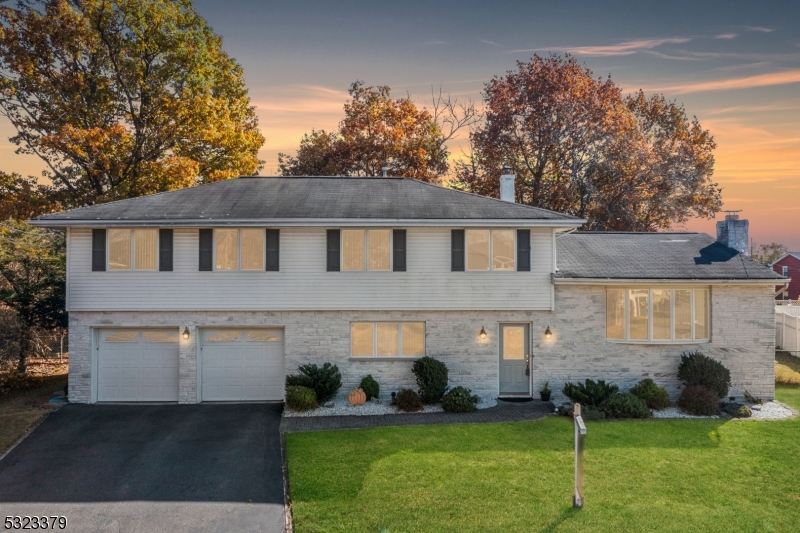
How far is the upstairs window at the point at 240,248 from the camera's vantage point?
14781 millimetres

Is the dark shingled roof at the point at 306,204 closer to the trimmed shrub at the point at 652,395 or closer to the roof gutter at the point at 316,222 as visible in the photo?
the roof gutter at the point at 316,222

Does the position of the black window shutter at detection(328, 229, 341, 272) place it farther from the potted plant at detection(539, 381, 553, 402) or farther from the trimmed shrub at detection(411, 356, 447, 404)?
the potted plant at detection(539, 381, 553, 402)

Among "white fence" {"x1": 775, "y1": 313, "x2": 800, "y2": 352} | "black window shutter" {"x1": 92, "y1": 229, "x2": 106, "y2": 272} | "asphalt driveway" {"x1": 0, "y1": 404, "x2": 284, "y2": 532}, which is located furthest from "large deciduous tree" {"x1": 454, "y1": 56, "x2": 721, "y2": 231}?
"asphalt driveway" {"x1": 0, "y1": 404, "x2": 284, "y2": 532}

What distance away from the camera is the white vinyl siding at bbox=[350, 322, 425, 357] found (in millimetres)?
15047

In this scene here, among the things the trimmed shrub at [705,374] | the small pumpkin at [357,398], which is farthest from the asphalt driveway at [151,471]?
the trimmed shrub at [705,374]

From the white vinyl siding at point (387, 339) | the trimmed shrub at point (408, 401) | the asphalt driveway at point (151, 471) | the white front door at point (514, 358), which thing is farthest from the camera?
the white front door at point (514, 358)

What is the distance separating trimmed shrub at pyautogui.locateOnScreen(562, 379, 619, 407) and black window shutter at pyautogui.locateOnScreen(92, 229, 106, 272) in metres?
14.0

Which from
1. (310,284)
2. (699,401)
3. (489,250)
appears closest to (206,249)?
(310,284)

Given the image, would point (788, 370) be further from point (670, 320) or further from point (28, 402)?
point (28, 402)

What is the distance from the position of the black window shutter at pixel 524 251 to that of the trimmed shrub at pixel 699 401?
560 cm

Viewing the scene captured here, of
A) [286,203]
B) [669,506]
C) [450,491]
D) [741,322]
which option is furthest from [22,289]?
[741,322]

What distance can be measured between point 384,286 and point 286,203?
4175 mm

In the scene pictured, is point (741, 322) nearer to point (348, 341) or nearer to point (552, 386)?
point (552, 386)

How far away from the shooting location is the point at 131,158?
23.8m
